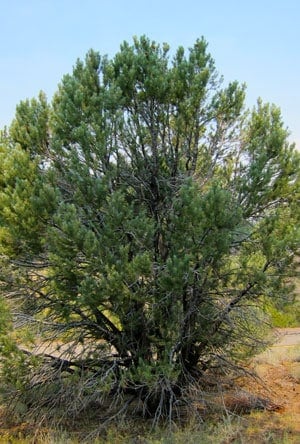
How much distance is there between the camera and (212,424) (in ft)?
21.7

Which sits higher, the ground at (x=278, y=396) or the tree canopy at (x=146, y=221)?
the tree canopy at (x=146, y=221)

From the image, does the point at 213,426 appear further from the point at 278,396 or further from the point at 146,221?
the point at 146,221

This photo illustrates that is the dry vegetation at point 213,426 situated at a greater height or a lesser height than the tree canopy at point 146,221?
lesser

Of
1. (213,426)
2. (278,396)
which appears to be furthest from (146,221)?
(278,396)

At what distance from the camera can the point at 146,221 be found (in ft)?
19.9

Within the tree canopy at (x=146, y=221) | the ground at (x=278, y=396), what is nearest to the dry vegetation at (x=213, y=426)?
the ground at (x=278, y=396)

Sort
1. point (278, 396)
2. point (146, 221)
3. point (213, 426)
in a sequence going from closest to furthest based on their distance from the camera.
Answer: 1. point (146, 221)
2. point (213, 426)
3. point (278, 396)

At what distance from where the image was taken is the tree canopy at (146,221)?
5.86 m

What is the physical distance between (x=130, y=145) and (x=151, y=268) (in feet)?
6.75

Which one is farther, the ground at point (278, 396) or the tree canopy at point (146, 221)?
the ground at point (278, 396)

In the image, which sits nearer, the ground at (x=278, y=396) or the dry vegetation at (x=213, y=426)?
the dry vegetation at (x=213, y=426)

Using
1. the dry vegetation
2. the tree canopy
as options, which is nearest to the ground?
the dry vegetation

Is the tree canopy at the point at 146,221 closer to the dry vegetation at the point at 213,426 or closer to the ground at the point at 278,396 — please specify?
the dry vegetation at the point at 213,426

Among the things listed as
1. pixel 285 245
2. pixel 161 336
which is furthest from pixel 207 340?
pixel 285 245
